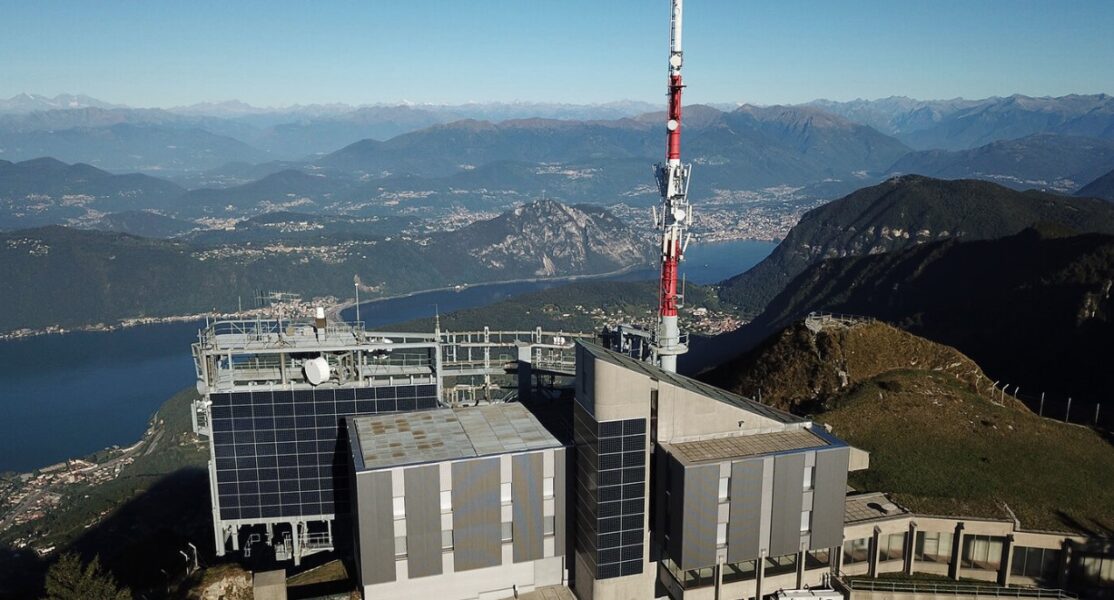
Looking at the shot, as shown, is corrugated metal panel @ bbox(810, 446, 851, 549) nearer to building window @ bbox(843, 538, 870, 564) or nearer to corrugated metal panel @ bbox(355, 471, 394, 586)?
building window @ bbox(843, 538, 870, 564)

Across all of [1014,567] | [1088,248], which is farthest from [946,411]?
[1088,248]

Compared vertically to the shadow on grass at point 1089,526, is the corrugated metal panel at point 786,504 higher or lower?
higher

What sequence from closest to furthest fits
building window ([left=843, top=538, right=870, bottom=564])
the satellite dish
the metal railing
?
the metal railing → building window ([left=843, top=538, right=870, bottom=564]) → the satellite dish

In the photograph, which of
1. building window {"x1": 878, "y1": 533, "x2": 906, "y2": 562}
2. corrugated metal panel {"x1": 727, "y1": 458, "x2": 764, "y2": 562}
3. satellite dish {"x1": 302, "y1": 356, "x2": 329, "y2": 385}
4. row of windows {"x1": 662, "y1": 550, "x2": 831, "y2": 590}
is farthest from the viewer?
satellite dish {"x1": 302, "y1": 356, "x2": 329, "y2": 385}

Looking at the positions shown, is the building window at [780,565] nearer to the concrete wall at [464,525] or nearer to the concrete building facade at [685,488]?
the concrete building facade at [685,488]

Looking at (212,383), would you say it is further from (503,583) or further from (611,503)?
(611,503)

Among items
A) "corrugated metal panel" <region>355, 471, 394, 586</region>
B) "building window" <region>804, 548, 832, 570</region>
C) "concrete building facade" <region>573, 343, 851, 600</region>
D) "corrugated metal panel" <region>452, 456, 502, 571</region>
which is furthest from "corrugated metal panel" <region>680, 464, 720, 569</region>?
"corrugated metal panel" <region>355, 471, 394, 586</region>

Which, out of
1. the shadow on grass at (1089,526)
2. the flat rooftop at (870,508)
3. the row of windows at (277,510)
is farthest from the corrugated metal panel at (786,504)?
the row of windows at (277,510)
